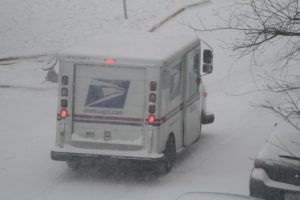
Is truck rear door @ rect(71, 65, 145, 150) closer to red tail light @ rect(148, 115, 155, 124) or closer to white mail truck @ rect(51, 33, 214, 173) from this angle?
white mail truck @ rect(51, 33, 214, 173)

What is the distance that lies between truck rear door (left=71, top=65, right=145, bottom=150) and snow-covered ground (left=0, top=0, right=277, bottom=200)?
2.73 ft

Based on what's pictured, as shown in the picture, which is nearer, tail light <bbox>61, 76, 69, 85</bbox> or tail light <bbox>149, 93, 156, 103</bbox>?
tail light <bbox>149, 93, 156, 103</bbox>

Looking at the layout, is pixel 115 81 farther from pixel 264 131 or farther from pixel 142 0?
pixel 142 0

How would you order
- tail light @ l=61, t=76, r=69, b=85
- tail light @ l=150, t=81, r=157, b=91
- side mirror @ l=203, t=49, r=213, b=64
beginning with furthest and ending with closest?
side mirror @ l=203, t=49, r=213, b=64 → tail light @ l=61, t=76, r=69, b=85 → tail light @ l=150, t=81, r=157, b=91

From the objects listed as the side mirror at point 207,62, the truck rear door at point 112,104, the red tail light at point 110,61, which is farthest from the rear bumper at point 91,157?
the side mirror at point 207,62

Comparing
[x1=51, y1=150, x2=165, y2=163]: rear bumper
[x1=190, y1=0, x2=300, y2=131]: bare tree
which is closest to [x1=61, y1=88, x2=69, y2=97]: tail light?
[x1=51, y1=150, x2=165, y2=163]: rear bumper

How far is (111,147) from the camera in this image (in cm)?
1274

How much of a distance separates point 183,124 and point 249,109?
6222mm

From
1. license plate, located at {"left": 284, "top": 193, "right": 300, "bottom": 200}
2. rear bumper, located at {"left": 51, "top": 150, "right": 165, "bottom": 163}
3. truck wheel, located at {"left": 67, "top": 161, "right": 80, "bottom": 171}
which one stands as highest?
rear bumper, located at {"left": 51, "top": 150, "right": 165, "bottom": 163}

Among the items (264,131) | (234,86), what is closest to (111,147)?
(264,131)

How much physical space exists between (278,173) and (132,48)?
4.41 metres

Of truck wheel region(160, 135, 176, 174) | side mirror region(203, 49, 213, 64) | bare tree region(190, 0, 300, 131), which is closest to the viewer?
bare tree region(190, 0, 300, 131)

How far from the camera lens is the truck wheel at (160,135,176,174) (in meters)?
13.2

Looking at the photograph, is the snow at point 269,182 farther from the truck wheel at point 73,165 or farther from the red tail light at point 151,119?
the truck wheel at point 73,165
